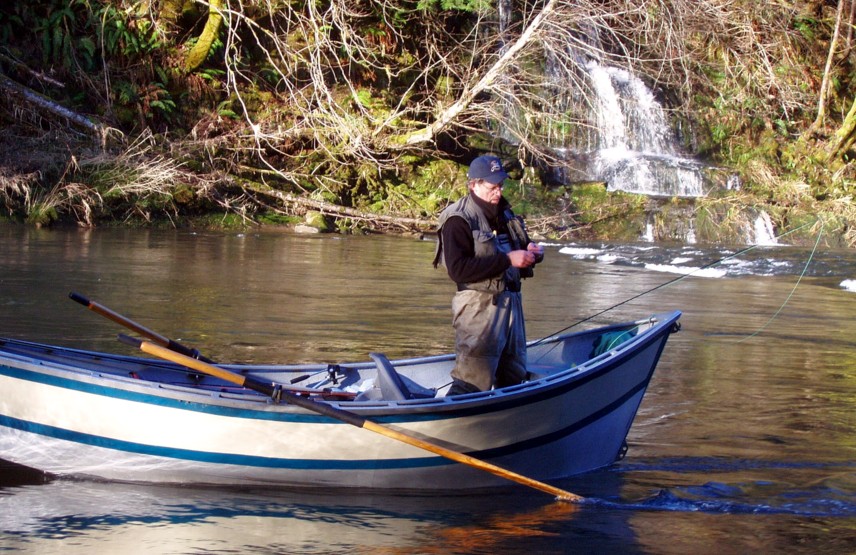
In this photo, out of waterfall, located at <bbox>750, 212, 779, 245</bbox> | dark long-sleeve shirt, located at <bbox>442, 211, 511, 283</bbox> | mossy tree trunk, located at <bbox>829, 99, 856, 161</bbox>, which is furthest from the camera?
mossy tree trunk, located at <bbox>829, 99, 856, 161</bbox>

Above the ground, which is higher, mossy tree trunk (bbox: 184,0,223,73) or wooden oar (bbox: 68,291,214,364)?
mossy tree trunk (bbox: 184,0,223,73)

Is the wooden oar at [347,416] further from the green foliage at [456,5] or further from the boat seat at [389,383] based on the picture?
the green foliage at [456,5]

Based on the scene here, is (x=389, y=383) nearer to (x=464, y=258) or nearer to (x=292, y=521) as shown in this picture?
(x=464, y=258)

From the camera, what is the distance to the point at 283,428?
17.3 feet

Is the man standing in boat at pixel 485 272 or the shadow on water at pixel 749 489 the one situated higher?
the man standing in boat at pixel 485 272

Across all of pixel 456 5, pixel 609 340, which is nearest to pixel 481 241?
pixel 609 340

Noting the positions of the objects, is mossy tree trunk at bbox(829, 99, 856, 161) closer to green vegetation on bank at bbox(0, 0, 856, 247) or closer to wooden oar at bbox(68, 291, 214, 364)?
green vegetation on bank at bbox(0, 0, 856, 247)

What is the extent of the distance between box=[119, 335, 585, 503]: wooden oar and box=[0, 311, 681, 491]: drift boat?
15 mm

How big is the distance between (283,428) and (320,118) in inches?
578

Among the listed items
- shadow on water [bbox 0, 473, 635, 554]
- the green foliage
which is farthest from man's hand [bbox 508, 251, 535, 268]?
the green foliage

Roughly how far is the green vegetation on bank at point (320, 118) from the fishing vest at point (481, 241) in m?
12.7

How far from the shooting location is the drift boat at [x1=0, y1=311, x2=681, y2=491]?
5.18 meters

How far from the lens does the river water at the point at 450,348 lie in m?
4.89

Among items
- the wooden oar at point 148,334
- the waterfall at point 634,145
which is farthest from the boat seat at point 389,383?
the waterfall at point 634,145
